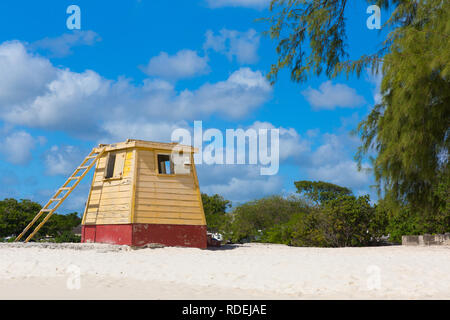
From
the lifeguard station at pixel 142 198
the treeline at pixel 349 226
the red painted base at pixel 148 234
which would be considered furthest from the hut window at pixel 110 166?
A: the treeline at pixel 349 226

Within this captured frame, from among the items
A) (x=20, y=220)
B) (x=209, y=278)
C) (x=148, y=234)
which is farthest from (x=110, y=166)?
(x=209, y=278)

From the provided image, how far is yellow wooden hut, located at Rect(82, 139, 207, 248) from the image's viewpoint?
1454 cm

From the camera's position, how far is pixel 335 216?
63.2 ft

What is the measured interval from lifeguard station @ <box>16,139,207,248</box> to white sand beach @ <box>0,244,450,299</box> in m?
3.46

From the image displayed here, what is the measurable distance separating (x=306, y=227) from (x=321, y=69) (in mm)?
12137

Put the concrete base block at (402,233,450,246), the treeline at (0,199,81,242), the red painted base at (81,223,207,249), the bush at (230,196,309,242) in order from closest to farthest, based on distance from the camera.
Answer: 1. the red painted base at (81,223,207,249)
2. the concrete base block at (402,233,450,246)
3. the treeline at (0,199,81,242)
4. the bush at (230,196,309,242)

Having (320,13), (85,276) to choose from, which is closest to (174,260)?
(85,276)

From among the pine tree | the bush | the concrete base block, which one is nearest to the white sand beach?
the pine tree

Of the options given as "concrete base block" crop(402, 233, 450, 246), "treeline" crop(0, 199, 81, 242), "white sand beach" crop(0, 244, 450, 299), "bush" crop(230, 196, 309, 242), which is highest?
"bush" crop(230, 196, 309, 242)

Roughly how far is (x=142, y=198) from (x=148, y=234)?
116 cm

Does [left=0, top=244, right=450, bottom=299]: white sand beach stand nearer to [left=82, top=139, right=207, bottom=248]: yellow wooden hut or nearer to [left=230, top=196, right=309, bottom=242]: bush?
[left=82, top=139, right=207, bottom=248]: yellow wooden hut
